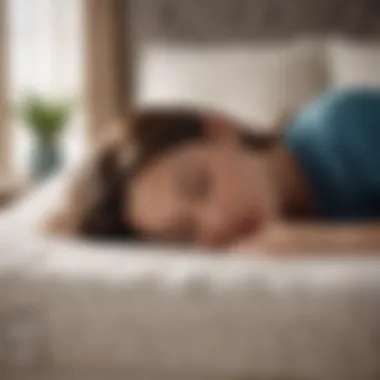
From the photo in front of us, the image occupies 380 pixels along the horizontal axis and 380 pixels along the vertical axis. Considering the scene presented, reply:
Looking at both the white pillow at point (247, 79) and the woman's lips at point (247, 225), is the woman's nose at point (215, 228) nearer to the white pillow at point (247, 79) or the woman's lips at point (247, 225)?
the woman's lips at point (247, 225)

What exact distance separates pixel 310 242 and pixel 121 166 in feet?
1.67

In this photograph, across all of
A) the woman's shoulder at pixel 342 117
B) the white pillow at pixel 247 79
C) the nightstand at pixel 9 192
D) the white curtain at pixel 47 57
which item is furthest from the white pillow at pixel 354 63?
the nightstand at pixel 9 192

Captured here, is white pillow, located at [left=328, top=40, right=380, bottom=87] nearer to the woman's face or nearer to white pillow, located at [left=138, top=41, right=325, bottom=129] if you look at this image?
white pillow, located at [left=138, top=41, right=325, bottom=129]

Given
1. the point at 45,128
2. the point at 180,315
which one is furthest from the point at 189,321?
the point at 45,128

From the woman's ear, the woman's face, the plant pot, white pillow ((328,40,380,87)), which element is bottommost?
the plant pot

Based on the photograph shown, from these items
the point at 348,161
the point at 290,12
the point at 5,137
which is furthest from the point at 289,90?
the point at 5,137

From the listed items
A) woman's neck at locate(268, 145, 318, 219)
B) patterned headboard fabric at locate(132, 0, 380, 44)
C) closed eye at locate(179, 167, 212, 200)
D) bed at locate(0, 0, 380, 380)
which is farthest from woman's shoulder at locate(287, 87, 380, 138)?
patterned headboard fabric at locate(132, 0, 380, 44)

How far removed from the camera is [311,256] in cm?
165

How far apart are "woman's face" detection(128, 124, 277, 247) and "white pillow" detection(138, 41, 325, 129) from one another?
918mm

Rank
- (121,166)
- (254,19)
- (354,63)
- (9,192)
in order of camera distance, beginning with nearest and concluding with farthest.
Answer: (121,166), (354,63), (254,19), (9,192)

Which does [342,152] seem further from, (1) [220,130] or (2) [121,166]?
(2) [121,166]

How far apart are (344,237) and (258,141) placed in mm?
584

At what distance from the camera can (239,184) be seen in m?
1.85

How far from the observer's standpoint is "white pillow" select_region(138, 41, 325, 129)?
2832 mm
